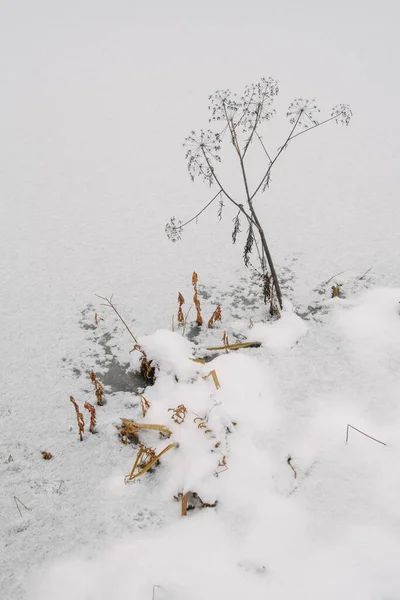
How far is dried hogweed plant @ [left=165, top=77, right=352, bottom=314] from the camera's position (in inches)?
91.3

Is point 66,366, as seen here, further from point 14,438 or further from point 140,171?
point 140,171

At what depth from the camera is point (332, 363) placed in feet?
7.69

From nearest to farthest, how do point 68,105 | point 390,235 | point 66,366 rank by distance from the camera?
point 66,366 → point 390,235 → point 68,105

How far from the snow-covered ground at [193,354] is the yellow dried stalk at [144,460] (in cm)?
5

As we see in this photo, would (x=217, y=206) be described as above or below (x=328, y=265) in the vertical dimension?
above

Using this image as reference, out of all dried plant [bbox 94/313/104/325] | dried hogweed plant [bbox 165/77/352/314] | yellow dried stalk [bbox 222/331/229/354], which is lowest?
yellow dried stalk [bbox 222/331/229/354]

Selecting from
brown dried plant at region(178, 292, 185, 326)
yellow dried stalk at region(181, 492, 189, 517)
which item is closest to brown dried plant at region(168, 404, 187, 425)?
yellow dried stalk at region(181, 492, 189, 517)

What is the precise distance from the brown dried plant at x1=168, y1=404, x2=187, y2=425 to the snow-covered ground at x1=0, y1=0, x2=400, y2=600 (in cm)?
3

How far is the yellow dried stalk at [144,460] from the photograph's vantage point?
6.23 feet

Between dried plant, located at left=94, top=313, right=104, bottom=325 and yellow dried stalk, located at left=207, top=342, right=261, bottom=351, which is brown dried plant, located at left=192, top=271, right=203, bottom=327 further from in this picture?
dried plant, located at left=94, top=313, right=104, bottom=325

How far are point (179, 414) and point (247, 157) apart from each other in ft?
9.40

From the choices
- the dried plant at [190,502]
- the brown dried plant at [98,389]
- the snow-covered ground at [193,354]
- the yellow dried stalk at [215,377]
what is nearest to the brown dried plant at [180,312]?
the snow-covered ground at [193,354]

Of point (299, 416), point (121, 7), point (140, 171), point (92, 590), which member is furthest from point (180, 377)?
point (121, 7)

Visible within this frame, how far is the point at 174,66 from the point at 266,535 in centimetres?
553
